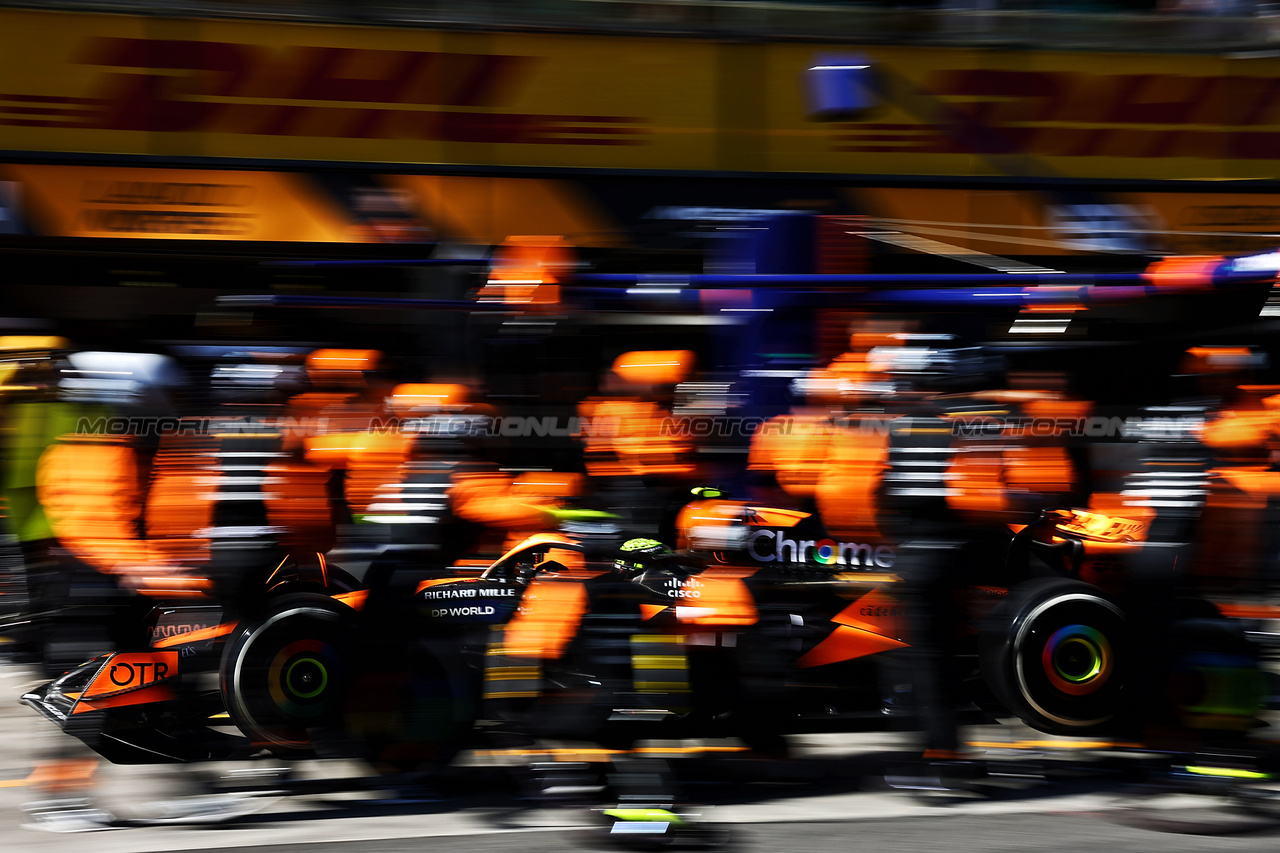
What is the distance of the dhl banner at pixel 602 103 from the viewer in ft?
32.2

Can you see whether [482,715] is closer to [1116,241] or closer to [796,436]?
[796,436]

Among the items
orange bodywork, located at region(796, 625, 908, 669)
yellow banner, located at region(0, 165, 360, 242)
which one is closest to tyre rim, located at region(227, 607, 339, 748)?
orange bodywork, located at region(796, 625, 908, 669)

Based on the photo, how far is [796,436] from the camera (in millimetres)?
4902

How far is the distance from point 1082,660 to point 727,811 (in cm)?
171

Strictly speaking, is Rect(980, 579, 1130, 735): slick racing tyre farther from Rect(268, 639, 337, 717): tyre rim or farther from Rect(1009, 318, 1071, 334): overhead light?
Rect(268, 639, 337, 717): tyre rim

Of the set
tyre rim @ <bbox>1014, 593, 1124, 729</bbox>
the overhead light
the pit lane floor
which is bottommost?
the pit lane floor

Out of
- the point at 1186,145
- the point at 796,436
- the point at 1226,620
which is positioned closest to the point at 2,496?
the point at 796,436

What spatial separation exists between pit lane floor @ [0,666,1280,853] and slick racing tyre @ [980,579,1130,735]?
9.1 inches

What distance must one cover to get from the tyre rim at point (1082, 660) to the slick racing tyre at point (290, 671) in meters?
3.01

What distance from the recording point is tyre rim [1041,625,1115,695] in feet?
16.4

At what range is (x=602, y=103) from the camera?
10.6m

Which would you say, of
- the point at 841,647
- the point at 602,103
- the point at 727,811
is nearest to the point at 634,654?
the point at 727,811

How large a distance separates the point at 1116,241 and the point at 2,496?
6.46 metres

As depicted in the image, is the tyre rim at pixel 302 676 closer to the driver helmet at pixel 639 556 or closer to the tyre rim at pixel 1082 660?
the driver helmet at pixel 639 556
